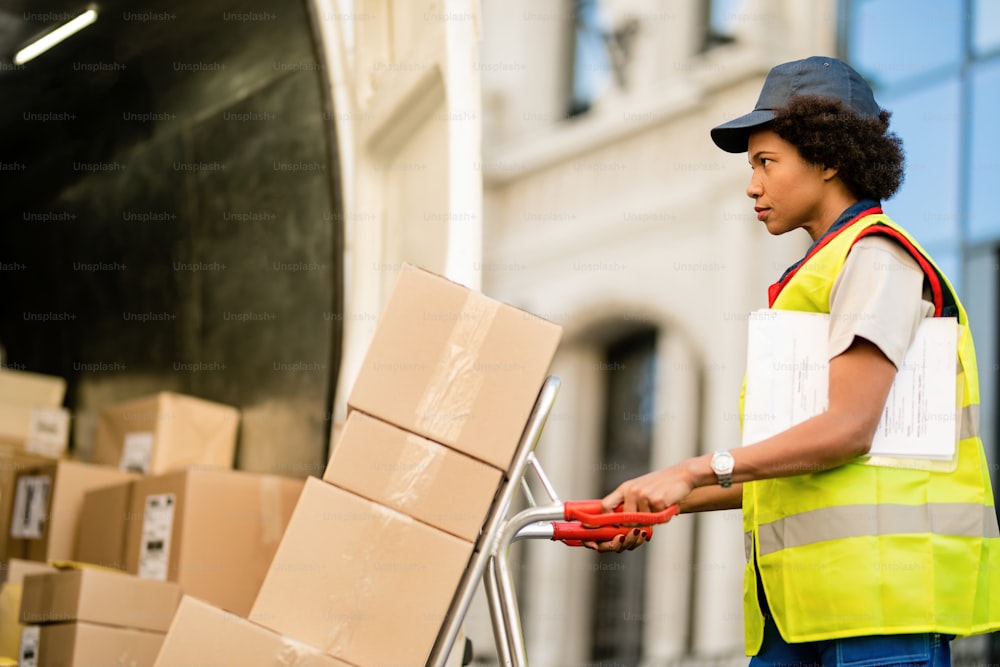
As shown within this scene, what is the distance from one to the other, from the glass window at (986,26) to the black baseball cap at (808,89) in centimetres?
700

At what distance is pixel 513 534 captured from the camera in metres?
2.50

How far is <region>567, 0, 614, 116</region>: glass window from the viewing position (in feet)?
40.8

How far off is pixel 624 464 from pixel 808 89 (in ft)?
31.1

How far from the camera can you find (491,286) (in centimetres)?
1291

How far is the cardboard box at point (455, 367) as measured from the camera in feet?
8.55

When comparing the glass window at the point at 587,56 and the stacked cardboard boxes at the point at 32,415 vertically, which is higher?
the glass window at the point at 587,56

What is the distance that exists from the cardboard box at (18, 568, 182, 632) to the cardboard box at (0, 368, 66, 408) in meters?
1.68

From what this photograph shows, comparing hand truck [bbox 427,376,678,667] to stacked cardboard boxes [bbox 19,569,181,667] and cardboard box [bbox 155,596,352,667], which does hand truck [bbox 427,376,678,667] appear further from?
stacked cardboard boxes [bbox 19,569,181,667]

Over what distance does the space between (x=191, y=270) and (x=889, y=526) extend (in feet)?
10.0

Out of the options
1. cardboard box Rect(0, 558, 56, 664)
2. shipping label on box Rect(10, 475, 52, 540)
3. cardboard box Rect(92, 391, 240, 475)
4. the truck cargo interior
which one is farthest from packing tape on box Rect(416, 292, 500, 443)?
shipping label on box Rect(10, 475, 52, 540)

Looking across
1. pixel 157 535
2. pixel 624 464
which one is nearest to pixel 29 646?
pixel 157 535

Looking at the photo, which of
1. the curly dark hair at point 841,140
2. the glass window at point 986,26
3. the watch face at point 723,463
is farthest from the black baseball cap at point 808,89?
the glass window at point 986,26

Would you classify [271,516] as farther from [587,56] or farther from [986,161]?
[587,56]

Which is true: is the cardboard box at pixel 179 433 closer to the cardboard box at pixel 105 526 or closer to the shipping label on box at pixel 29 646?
the cardboard box at pixel 105 526
